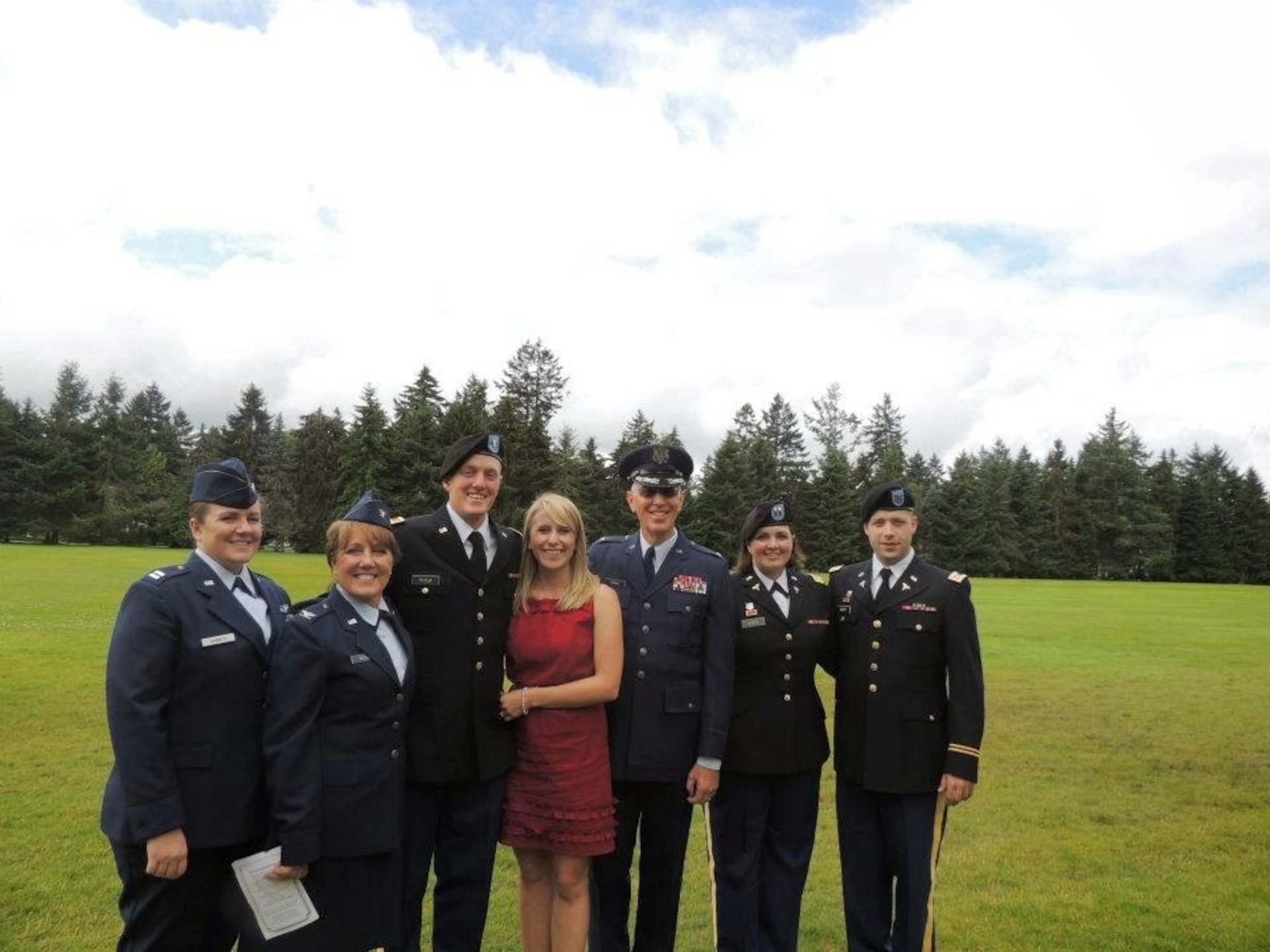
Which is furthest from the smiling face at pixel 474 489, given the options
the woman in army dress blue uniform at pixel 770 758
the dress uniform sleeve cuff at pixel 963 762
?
the dress uniform sleeve cuff at pixel 963 762

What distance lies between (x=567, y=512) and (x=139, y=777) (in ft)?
6.35

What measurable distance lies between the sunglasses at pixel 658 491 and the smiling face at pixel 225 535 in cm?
181

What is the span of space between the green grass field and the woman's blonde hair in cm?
240

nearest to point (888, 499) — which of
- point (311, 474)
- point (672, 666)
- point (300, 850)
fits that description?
point (672, 666)

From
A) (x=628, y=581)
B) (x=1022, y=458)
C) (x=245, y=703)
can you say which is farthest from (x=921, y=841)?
(x=1022, y=458)

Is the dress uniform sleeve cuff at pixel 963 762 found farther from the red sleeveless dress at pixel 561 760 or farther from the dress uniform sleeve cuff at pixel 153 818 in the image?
the dress uniform sleeve cuff at pixel 153 818

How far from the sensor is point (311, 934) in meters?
3.31

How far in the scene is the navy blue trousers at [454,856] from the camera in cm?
399

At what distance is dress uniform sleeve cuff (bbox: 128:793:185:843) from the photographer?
10.2 ft

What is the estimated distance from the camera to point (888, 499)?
4.66 meters

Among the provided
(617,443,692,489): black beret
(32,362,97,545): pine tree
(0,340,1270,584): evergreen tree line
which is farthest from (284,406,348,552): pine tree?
(617,443,692,489): black beret

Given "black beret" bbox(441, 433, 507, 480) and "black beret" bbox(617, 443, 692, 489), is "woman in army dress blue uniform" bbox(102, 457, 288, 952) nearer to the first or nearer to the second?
"black beret" bbox(441, 433, 507, 480)

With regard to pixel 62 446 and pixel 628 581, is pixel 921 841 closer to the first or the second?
pixel 628 581

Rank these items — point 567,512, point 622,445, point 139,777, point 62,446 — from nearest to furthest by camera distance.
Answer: point 139,777 < point 567,512 < point 62,446 < point 622,445
